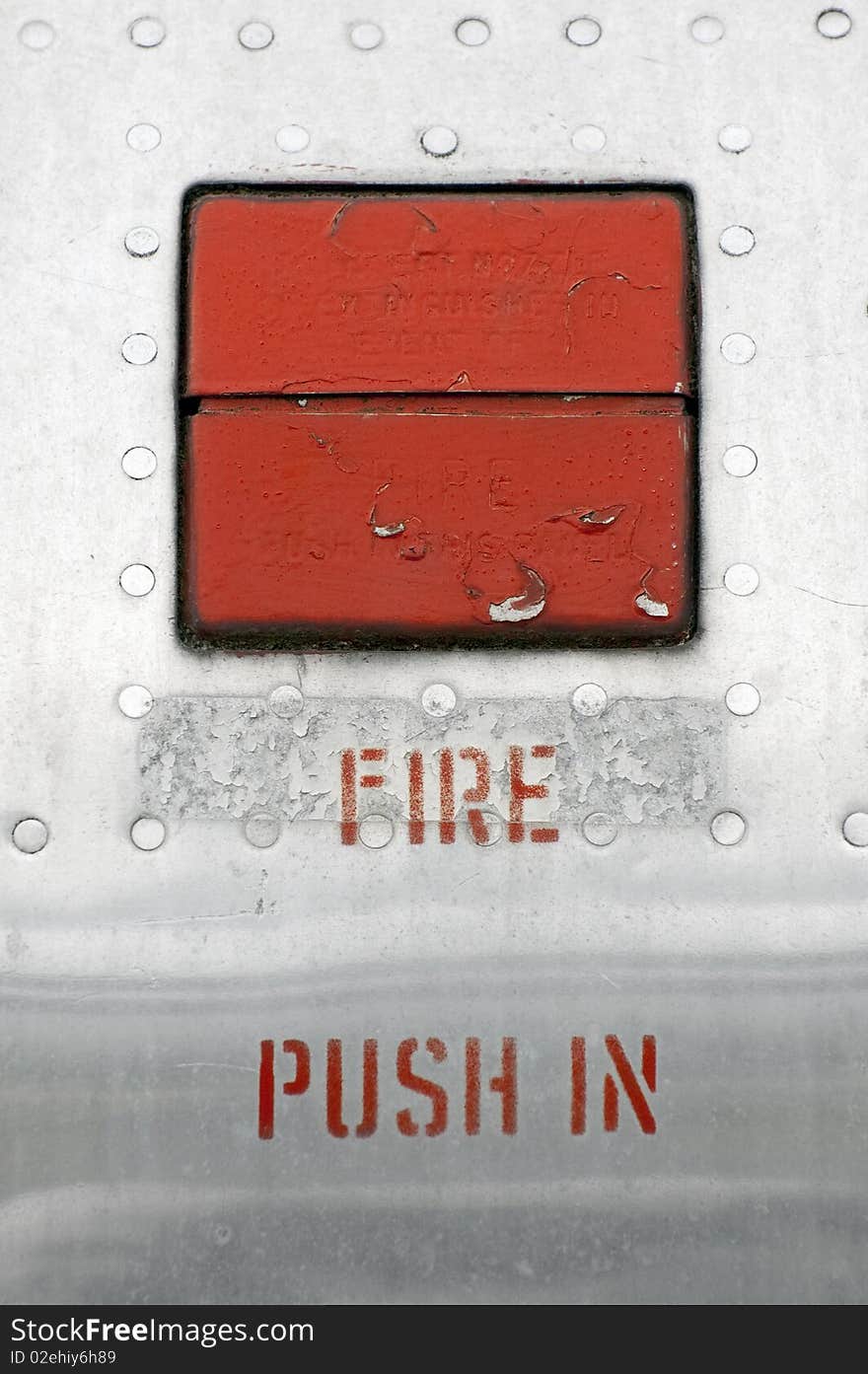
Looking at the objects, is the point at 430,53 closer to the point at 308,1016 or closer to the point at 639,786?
the point at 639,786

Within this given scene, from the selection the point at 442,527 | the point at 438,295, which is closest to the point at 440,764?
the point at 442,527

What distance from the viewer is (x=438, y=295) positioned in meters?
0.94

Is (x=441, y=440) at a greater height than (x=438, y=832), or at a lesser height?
greater

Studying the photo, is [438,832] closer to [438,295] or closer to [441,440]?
[441,440]

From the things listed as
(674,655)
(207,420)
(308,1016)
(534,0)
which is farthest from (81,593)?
(534,0)

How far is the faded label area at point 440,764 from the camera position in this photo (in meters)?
0.92

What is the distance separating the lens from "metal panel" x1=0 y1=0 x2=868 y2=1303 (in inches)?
35.5

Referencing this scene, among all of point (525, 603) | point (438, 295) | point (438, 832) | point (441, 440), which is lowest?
point (438, 832)

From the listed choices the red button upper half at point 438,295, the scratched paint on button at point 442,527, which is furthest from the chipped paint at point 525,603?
the red button upper half at point 438,295

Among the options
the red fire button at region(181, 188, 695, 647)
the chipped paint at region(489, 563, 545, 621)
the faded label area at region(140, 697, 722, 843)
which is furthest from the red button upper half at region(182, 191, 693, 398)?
the faded label area at region(140, 697, 722, 843)

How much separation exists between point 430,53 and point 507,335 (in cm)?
28

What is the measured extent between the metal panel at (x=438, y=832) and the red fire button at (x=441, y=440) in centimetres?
3

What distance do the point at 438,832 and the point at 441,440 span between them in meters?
0.33

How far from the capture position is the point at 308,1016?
91cm
